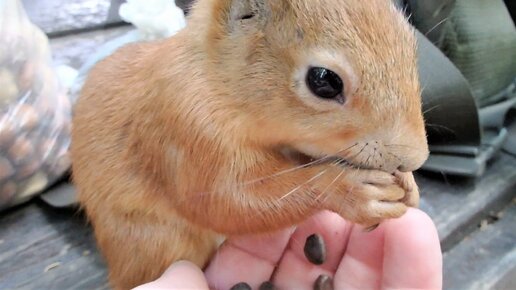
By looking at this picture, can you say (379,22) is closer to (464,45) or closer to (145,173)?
(145,173)

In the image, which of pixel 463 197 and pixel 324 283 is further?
pixel 463 197

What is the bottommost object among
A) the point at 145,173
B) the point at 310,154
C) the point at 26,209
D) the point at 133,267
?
the point at 26,209

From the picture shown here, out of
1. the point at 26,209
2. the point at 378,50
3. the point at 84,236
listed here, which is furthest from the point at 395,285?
the point at 26,209

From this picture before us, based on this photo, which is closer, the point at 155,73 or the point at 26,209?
the point at 155,73

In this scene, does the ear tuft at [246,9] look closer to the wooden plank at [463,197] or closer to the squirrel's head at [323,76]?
the squirrel's head at [323,76]

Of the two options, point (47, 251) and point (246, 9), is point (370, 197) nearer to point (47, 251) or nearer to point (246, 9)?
Answer: point (246, 9)

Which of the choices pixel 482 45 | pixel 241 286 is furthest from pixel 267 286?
pixel 482 45

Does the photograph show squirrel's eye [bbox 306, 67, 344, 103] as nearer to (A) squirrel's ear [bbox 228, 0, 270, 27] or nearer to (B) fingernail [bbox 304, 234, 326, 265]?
(A) squirrel's ear [bbox 228, 0, 270, 27]
